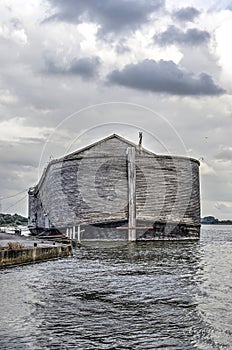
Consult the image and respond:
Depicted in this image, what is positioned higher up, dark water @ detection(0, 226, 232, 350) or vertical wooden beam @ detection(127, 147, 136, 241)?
vertical wooden beam @ detection(127, 147, 136, 241)

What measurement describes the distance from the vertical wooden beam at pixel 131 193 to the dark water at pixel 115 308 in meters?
23.0

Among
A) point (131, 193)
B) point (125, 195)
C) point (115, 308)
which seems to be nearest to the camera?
point (115, 308)

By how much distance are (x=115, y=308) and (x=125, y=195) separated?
113 feet

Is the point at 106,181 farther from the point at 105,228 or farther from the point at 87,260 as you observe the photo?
the point at 87,260

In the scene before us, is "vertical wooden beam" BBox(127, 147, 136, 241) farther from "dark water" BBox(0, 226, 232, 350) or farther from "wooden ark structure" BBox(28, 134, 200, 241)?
"dark water" BBox(0, 226, 232, 350)

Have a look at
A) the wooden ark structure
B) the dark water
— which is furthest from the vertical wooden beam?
the dark water

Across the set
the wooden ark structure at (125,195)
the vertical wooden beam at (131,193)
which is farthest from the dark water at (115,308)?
the wooden ark structure at (125,195)

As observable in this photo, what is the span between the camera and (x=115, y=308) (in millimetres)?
13750

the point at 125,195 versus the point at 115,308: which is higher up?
the point at 125,195

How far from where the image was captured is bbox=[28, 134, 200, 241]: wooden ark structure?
47.7 metres

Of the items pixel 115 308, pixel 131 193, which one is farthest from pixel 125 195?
pixel 115 308

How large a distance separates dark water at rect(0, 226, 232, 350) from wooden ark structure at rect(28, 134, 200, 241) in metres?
23.8

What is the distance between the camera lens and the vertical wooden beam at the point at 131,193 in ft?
154

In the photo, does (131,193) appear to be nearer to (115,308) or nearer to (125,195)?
(125,195)
